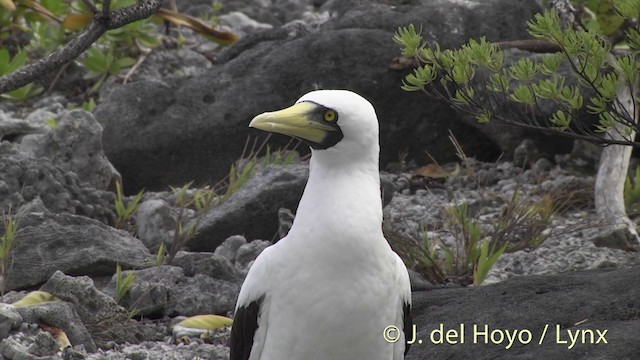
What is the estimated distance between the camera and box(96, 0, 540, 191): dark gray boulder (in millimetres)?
8492

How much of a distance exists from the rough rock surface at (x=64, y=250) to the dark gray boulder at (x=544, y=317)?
5.56 ft

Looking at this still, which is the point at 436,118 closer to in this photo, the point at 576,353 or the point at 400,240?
the point at 400,240

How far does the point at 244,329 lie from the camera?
14.0ft

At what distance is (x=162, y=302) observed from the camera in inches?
228

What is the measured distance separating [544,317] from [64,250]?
99.8 inches

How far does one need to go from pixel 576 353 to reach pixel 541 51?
13.8ft

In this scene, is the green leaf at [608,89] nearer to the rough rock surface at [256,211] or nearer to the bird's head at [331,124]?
the bird's head at [331,124]

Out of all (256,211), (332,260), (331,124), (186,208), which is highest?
(331,124)

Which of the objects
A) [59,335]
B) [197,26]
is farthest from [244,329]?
[197,26]

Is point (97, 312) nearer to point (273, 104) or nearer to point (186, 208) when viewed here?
point (186, 208)

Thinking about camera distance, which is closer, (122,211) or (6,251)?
(6,251)

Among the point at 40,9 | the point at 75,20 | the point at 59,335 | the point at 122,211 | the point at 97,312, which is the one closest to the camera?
the point at 59,335

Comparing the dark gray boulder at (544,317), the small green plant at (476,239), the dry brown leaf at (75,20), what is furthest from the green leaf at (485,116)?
the dry brown leaf at (75,20)

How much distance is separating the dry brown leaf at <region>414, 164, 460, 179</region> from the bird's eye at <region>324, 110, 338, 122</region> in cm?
411
